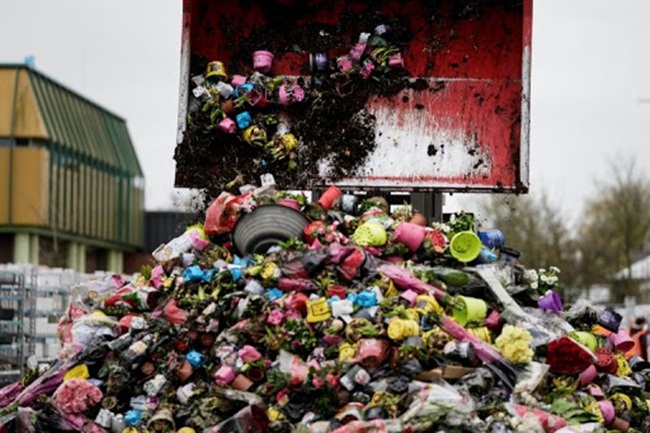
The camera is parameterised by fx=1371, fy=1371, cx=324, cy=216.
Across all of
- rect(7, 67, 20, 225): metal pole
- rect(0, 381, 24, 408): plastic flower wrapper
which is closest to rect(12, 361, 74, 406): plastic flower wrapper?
rect(0, 381, 24, 408): plastic flower wrapper

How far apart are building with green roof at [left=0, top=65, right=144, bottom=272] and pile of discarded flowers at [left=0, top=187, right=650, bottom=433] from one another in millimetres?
35577

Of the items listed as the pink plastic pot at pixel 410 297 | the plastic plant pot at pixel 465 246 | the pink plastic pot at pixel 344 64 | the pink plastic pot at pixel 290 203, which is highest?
the pink plastic pot at pixel 344 64

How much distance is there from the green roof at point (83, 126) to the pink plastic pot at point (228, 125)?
35.2 meters

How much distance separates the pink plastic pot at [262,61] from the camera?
8984mm

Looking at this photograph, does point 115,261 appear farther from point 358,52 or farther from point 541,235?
point 358,52

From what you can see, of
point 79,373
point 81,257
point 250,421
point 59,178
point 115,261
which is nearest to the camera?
point 250,421

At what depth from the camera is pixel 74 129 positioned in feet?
157

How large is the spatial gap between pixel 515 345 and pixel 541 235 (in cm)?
3293

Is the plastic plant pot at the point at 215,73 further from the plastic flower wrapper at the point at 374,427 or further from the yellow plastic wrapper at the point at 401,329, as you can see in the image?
the plastic flower wrapper at the point at 374,427

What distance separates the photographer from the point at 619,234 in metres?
40.5

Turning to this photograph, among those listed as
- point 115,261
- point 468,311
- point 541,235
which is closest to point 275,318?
point 468,311

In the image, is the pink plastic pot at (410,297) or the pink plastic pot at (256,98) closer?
the pink plastic pot at (410,297)

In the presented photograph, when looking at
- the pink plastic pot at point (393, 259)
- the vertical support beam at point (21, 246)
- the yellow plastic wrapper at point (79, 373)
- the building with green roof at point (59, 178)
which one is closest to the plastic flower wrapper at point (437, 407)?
the pink plastic pot at point (393, 259)

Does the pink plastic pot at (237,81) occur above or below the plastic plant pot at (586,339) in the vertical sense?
above
